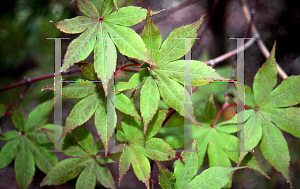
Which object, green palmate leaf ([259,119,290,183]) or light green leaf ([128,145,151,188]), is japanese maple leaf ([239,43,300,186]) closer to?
green palmate leaf ([259,119,290,183])

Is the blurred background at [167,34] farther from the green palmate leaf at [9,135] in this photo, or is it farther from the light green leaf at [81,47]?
the light green leaf at [81,47]

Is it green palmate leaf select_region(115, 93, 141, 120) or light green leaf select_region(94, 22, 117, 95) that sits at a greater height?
light green leaf select_region(94, 22, 117, 95)

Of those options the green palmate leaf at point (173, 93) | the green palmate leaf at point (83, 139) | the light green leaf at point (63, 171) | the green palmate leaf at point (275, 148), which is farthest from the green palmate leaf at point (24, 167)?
the green palmate leaf at point (275, 148)

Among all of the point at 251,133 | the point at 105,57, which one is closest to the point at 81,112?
the point at 105,57

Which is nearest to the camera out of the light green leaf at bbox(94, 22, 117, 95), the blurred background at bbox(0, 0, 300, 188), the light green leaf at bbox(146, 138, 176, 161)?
the light green leaf at bbox(94, 22, 117, 95)

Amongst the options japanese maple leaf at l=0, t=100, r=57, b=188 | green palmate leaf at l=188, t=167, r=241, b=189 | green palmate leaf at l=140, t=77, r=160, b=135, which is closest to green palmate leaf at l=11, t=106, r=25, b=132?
japanese maple leaf at l=0, t=100, r=57, b=188

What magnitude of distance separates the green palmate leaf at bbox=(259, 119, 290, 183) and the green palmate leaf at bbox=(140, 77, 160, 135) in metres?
0.39

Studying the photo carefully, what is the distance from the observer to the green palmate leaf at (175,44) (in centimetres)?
51

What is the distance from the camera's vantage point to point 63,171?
0.65 meters

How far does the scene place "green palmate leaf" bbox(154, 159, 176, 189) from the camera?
0.54 metres

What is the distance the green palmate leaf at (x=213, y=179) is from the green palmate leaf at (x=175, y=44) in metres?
0.37

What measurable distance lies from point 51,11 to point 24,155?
67 centimetres

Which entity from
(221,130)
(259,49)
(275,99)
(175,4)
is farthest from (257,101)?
(175,4)

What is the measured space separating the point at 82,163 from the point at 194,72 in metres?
0.50
